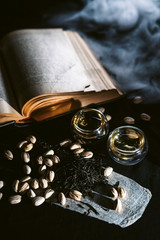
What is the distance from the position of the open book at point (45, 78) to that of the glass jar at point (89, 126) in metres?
0.08

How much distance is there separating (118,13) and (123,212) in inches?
36.4

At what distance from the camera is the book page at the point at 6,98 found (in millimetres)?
833

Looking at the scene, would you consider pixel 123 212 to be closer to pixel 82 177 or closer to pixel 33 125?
pixel 82 177

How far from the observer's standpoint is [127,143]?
825 millimetres

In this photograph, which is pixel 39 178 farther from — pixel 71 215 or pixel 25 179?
pixel 71 215

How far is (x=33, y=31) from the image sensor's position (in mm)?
1036

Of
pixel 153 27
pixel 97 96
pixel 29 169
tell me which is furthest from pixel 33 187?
pixel 153 27

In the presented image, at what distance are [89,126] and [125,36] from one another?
52 centimetres

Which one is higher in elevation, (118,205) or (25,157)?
(25,157)

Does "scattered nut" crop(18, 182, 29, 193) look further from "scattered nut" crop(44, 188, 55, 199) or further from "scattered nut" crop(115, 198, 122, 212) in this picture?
"scattered nut" crop(115, 198, 122, 212)

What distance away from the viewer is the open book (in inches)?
33.3

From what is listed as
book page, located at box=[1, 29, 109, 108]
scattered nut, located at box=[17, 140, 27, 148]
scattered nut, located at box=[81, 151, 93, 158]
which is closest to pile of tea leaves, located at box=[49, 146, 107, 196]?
scattered nut, located at box=[81, 151, 93, 158]

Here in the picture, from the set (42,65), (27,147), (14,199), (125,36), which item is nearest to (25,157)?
(27,147)

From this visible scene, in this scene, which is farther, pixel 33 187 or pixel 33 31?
pixel 33 31
